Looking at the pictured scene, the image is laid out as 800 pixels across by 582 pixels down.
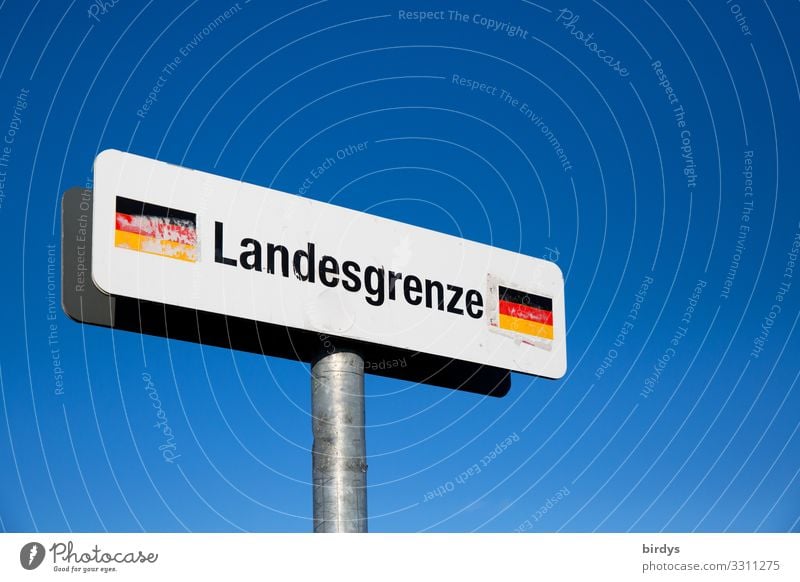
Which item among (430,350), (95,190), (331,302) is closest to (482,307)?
(430,350)

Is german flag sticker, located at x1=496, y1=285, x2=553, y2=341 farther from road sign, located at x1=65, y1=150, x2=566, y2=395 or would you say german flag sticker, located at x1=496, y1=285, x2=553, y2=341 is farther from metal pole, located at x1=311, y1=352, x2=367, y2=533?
metal pole, located at x1=311, y1=352, x2=367, y2=533

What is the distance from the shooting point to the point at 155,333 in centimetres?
1072

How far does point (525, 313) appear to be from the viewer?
512 inches

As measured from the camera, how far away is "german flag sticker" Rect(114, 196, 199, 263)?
1042 centimetres

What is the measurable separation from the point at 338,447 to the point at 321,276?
1651 mm

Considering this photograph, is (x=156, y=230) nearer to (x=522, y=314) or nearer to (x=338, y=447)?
(x=338, y=447)

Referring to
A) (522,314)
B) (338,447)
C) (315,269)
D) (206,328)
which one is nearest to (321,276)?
(315,269)

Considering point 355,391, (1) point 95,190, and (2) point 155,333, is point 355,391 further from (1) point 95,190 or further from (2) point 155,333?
(1) point 95,190

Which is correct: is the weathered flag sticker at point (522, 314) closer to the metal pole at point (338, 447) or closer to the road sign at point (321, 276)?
the road sign at point (321, 276)

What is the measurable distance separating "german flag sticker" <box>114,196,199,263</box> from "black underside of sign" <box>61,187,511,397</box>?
29 centimetres

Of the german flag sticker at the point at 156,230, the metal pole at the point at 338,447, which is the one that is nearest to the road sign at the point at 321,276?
the german flag sticker at the point at 156,230

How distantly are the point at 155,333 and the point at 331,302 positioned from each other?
1687 mm
